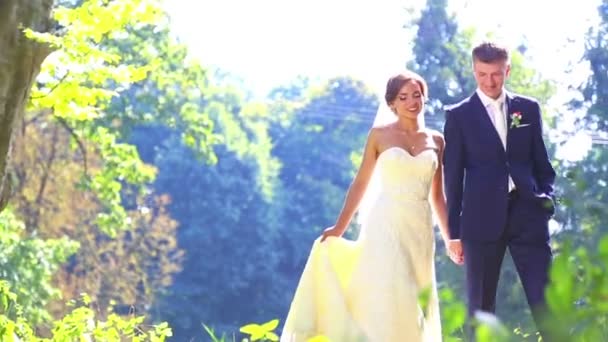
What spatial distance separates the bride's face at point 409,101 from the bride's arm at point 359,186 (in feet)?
0.82

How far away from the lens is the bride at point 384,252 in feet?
26.0

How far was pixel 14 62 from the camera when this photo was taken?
10727 mm

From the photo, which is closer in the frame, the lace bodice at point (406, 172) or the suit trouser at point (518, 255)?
the suit trouser at point (518, 255)

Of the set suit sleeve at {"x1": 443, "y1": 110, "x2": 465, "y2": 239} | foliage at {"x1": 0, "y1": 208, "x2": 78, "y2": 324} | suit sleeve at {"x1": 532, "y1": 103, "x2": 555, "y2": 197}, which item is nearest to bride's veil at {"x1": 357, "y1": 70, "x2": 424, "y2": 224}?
suit sleeve at {"x1": 443, "y1": 110, "x2": 465, "y2": 239}

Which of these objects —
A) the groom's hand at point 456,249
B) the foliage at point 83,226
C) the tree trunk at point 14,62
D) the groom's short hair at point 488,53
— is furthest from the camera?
the foliage at point 83,226

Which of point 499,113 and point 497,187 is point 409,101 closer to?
point 499,113

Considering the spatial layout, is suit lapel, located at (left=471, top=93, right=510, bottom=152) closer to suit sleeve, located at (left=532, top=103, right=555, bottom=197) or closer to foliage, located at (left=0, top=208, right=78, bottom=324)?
suit sleeve, located at (left=532, top=103, right=555, bottom=197)

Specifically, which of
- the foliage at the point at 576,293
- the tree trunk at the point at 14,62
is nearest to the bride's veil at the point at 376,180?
the tree trunk at the point at 14,62

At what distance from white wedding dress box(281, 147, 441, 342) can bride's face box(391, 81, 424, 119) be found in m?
0.25

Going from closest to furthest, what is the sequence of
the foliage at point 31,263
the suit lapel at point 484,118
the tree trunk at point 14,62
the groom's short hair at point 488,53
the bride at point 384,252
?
the groom's short hair at point 488,53, the suit lapel at point 484,118, the bride at point 384,252, the tree trunk at point 14,62, the foliage at point 31,263

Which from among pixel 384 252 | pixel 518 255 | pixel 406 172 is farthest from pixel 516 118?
pixel 384 252

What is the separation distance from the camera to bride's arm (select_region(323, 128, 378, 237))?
7914 mm

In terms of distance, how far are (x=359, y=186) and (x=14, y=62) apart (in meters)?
3.60

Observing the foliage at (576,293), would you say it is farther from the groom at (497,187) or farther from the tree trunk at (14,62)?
the tree trunk at (14,62)
